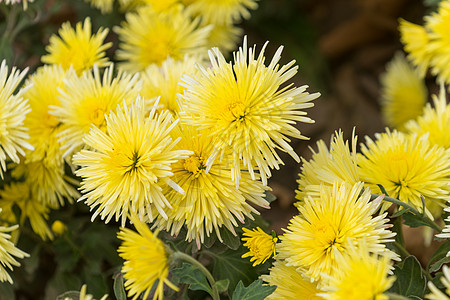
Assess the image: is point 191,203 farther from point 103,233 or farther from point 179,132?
point 103,233

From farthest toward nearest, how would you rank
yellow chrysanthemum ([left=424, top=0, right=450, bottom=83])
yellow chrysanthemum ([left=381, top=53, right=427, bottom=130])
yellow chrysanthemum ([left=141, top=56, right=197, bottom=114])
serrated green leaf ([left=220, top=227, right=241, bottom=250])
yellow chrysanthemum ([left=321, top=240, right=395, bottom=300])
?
yellow chrysanthemum ([left=381, top=53, right=427, bottom=130]) → yellow chrysanthemum ([left=424, top=0, right=450, bottom=83]) → yellow chrysanthemum ([left=141, top=56, right=197, bottom=114]) → serrated green leaf ([left=220, top=227, right=241, bottom=250]) → yellow chrysanthemum ([left=321, top=240, right=395, bottom=300])

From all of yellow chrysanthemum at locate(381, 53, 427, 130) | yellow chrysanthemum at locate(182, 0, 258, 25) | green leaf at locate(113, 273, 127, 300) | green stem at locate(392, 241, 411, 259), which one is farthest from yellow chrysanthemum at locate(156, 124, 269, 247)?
yellow chrysanthemum at locate(381, 53, 427, 130)

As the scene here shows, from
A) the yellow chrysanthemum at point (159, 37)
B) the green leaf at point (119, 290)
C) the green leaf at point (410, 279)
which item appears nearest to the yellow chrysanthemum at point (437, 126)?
the green leaf at point (410, 279)

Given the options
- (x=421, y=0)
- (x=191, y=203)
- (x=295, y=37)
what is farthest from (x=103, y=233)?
(x=421, y=0)

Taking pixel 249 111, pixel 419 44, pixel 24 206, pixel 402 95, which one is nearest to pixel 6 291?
pixel 24 206

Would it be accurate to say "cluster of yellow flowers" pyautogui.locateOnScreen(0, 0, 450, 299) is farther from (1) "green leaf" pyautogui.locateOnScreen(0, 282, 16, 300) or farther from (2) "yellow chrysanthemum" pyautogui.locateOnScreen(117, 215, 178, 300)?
(1) "green leaf" pyautogui.locateOnScreen(0, 282, 16, 300)

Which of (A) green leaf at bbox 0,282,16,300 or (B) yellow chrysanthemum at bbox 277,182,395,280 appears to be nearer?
→ (B) yellow chrysanthemum at bbox 277,182,395,280

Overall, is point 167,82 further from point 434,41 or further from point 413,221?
point 434,41
